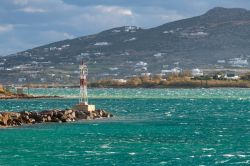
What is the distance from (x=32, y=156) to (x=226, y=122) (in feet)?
118

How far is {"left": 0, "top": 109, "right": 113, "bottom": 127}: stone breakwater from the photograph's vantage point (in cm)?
7219

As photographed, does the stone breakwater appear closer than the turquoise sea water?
No

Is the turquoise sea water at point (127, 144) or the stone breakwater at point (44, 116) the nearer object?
the turquoise sea water at point (127, 144)

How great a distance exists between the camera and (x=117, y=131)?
64500 mm

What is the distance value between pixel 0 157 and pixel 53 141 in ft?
32.0

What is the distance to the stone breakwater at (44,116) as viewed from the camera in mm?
72188

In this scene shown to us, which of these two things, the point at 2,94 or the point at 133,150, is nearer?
the point at 133,150

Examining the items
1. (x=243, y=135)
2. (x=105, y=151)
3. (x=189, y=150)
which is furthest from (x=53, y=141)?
(x=243, y=135)

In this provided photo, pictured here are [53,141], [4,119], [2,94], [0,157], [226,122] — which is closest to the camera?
[0,157]

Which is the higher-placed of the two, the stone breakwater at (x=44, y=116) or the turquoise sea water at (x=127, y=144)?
the stone breakwater at (x=44, y=116)

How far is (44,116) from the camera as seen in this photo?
7912 cm

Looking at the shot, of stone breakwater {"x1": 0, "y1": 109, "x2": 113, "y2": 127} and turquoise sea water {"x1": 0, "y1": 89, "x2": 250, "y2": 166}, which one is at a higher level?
stone breakwater {"x1": 0, "y1": 109, "x2": 113, "y2": 127}

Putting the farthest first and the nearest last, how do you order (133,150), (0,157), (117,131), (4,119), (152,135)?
1. (4,119)
2. (117,131)
3. (152,135)
4. (133,150)
5. (0,157)

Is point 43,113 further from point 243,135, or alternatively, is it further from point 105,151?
point 105,151
